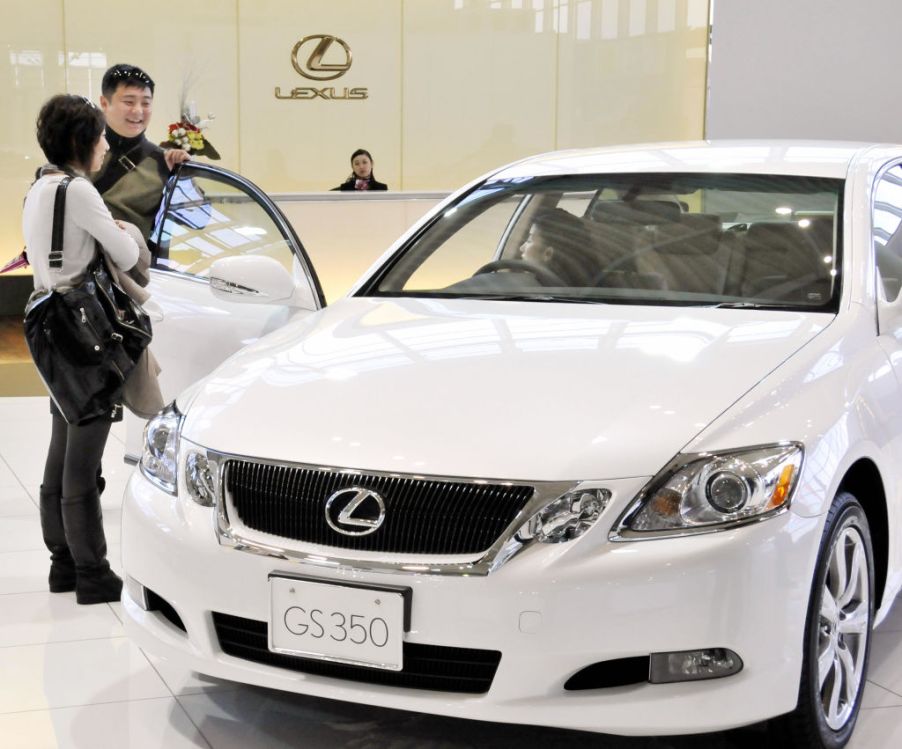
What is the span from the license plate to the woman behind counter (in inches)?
324

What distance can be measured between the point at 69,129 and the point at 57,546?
3.82 feet

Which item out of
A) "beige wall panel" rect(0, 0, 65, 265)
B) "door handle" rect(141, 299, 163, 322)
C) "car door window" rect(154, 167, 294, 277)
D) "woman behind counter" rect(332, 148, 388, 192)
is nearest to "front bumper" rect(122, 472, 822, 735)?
"door handle" rect(141, 299, 163, 322)

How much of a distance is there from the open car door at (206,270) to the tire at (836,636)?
1753 mm

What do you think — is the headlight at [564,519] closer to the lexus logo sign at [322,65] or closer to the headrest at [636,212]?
the headrest at [636,212]

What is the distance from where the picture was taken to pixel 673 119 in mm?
12141

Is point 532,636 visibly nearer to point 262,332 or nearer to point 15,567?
point 262,332

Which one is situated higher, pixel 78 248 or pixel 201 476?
pixel 78 248

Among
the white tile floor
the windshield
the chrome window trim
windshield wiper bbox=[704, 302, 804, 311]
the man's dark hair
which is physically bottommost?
the white tile floor

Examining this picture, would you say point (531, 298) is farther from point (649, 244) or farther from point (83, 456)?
point (83, 456)

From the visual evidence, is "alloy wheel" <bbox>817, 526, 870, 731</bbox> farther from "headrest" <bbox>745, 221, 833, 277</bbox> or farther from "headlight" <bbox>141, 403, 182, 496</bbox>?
"headlight" <bbox>141, 403, 182, 496</bbox>

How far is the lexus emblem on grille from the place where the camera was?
2.02 meters

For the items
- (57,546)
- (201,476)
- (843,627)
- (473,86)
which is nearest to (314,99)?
(473,86)

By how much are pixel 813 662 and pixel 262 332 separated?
6.54 ft

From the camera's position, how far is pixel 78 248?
3.01 m
